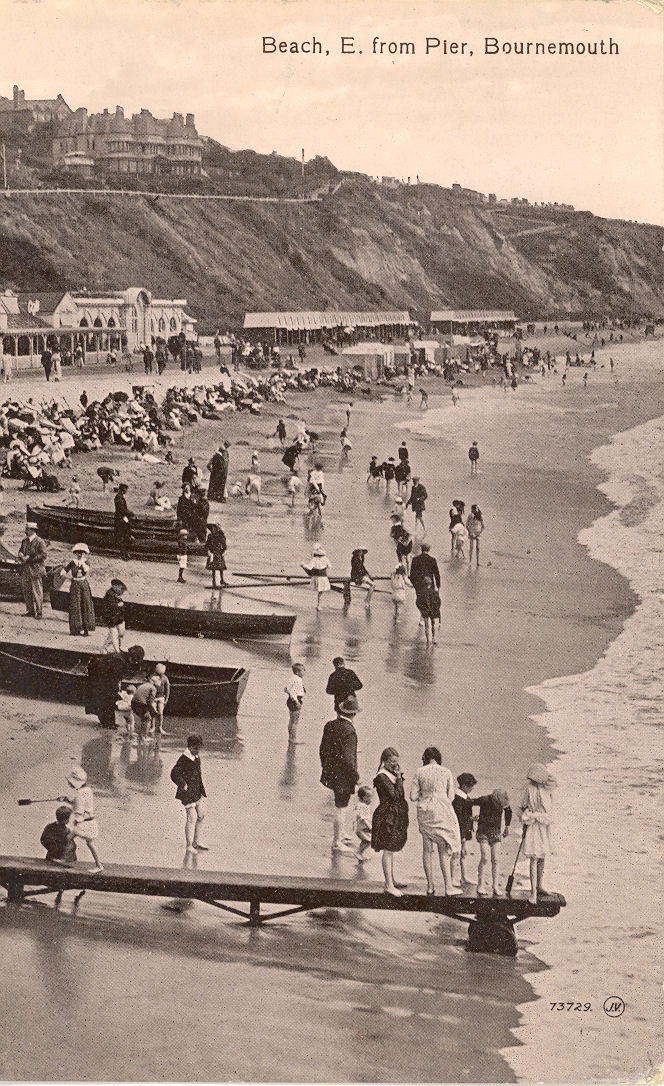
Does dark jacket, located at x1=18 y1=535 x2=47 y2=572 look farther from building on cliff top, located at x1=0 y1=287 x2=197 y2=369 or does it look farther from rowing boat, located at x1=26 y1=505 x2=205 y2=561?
building on cliff top, located at x1=0 y1=287 x2=197 y2=369

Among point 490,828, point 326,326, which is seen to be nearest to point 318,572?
point 490,828

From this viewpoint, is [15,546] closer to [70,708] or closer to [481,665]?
[70,708]

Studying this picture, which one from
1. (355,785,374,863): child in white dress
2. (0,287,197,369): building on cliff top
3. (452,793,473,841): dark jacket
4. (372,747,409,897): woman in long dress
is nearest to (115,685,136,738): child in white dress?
(355,785,374,863): child in white dress

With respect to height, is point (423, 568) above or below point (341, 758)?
above

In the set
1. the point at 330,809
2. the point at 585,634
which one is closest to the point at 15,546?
the point at 330,809

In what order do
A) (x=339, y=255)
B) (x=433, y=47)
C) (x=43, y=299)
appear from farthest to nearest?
1. (x=43, y=299)
2. (x=339, y=255)
3. (x=433, y=47)

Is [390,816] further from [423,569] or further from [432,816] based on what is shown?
[423,569]

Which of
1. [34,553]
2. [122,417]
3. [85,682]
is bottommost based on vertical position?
[85,682]

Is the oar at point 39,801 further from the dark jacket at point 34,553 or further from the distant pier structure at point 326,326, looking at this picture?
the distant pier structure at point 326,326
